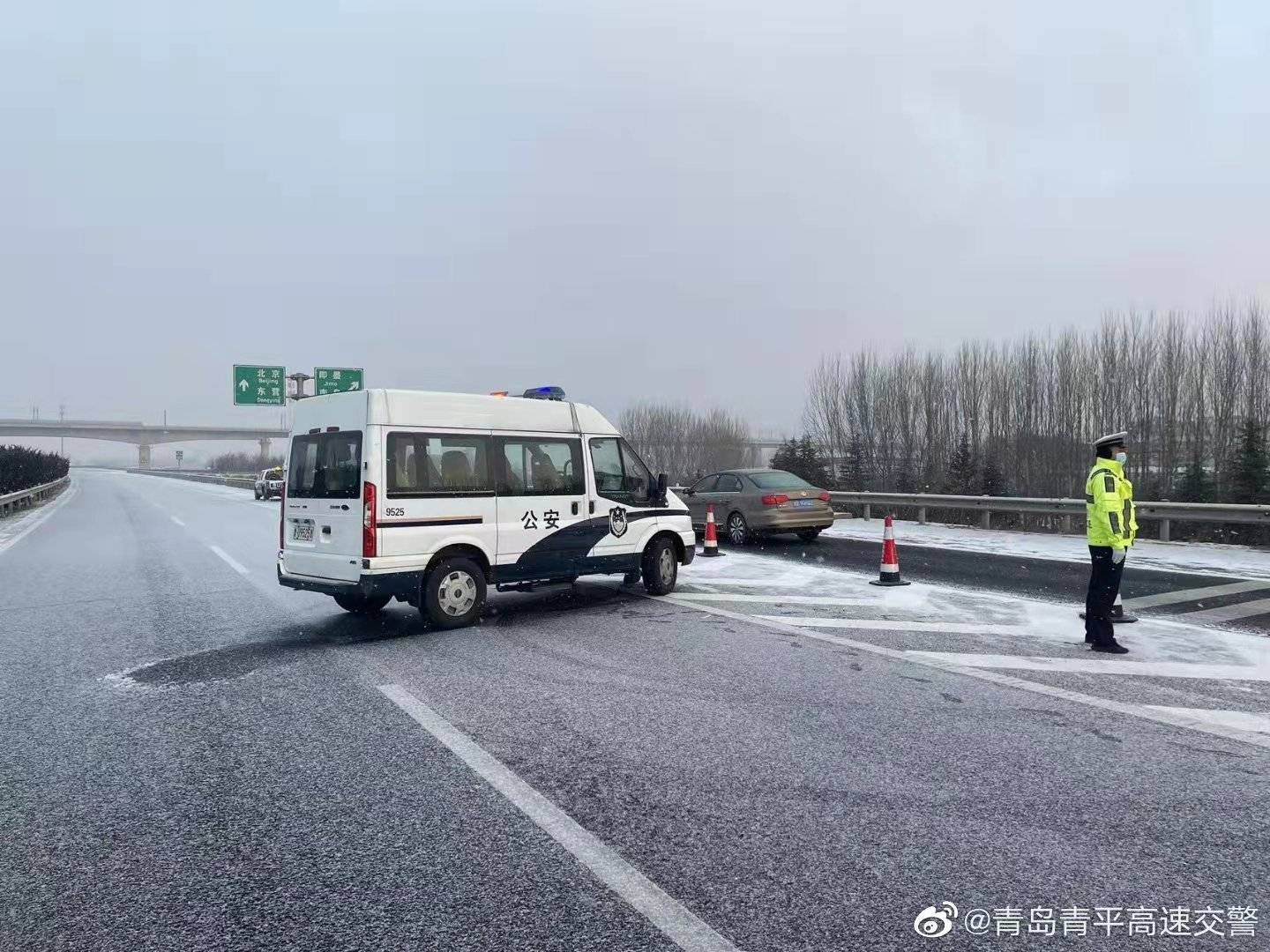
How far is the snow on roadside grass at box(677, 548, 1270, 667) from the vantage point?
23.3ft

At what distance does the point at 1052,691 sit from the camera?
5766 millimetres

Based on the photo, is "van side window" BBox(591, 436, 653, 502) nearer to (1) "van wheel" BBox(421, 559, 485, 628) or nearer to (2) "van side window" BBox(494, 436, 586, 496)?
(2) "van side window" BBox(494, 436, 586, 496)

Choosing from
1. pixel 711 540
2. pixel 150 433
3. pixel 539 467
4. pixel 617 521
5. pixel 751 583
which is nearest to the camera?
pixel 539 467

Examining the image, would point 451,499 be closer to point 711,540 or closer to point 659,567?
point 659,567

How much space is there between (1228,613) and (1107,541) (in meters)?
3.00

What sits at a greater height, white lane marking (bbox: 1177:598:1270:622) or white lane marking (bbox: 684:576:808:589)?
white lane marking (bbox: 1177:598:1270:622)

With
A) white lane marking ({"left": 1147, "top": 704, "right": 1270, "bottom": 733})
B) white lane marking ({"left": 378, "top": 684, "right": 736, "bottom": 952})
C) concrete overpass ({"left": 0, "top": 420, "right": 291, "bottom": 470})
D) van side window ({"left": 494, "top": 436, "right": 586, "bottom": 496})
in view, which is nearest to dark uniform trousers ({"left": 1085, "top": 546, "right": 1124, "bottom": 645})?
white lane marking ({"left": 1147, "top": 704, "right": 1270, "bottom": 733})

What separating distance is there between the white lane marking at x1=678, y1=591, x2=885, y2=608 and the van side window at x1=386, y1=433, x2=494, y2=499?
3.14 m

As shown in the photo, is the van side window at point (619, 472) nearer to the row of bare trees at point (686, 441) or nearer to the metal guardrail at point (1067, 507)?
the metal guardrail at point (1067, 507)

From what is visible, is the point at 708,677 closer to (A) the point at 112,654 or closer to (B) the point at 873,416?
(A) the point at 112,654

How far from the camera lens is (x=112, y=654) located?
22.9 ft

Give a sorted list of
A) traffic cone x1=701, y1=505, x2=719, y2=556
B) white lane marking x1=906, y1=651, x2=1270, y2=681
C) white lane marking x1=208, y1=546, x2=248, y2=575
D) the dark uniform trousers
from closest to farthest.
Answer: white lane marking x1=906, y1=651, x2=1270, y2=681 < the dark uniform trousers < white lane marking x1=208, y1=546, x2=248, y2=575 < traffic cone x1=701, y1=505, x2=719, y2=556

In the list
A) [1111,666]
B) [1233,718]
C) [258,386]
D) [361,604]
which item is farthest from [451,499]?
[258,386]

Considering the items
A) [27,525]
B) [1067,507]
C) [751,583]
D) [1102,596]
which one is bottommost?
[27,525]
